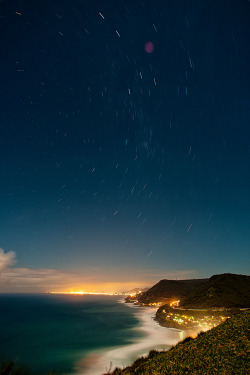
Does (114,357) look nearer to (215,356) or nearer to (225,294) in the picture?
(215,356)

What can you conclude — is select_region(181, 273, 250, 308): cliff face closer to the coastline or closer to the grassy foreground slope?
the coastline

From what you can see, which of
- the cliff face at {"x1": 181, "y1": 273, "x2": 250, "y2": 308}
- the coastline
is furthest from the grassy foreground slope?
the cliff face at {"x1": 181, "y1": 273, "x2": 250, "y2": 308}

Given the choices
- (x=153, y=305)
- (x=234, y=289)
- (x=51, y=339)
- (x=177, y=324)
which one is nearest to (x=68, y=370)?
(x=51, y=339)

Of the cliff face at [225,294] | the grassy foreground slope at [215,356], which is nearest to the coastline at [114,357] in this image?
the grassy foreground slope at [215,356]

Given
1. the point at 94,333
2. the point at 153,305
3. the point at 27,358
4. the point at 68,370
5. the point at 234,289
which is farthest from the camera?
the point at 153,305

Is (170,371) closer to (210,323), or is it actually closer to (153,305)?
(210,323)

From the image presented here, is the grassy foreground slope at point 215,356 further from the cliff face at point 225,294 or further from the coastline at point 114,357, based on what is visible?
the cliff face at point 225,294
